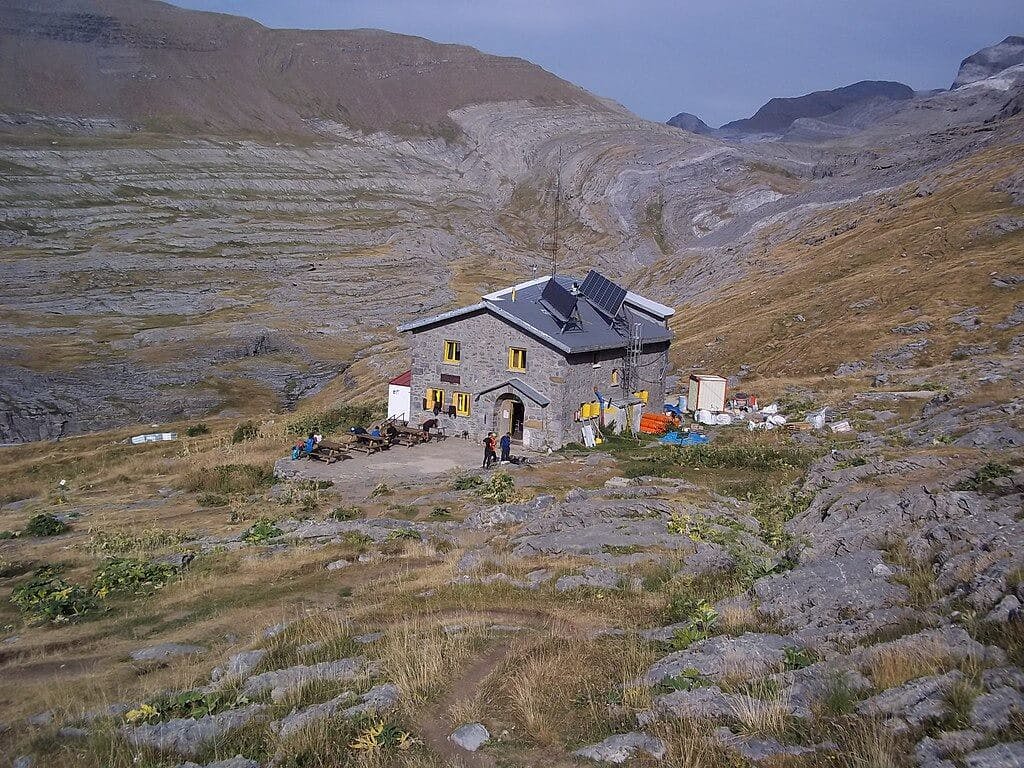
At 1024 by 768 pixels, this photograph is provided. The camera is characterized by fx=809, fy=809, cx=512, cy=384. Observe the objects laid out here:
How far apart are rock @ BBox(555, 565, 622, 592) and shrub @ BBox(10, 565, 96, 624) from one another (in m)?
8.98

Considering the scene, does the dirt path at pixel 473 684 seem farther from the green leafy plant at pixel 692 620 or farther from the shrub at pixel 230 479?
the shrub at pixel 230 479

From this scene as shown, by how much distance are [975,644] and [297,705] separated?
6997 millimetres

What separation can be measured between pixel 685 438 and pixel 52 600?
24.1 meters

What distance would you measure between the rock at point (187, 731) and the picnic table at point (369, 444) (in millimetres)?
23604

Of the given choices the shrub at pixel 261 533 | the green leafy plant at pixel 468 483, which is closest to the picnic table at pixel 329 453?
the green leafy plant at pixel 468 483

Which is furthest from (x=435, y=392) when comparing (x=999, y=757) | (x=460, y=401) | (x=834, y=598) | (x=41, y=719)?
(x=999, y=757)

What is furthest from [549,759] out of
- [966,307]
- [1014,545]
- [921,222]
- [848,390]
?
[921,222]

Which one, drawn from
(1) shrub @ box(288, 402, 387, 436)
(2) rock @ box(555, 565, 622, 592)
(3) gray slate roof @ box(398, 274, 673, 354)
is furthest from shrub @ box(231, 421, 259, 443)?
(2) rock @ box(555, 565, 622, 592)

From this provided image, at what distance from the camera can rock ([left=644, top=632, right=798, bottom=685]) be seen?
28.0 feet

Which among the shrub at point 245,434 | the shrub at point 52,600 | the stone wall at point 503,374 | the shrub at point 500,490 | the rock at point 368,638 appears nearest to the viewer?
the rock at point 368,638

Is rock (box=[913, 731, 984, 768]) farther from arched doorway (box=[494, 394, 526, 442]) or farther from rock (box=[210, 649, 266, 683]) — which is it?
arched doorway (box=[494, 394, 526, 442])

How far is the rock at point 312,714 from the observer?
331 inches

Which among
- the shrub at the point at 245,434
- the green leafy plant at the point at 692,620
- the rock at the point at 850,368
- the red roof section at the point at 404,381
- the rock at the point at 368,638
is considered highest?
the rock at the point at 850,368

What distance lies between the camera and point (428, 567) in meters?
16.6
